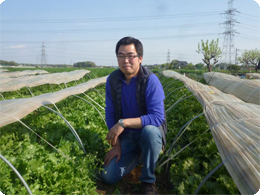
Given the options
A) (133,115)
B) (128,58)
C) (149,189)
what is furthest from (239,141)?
(128,58)

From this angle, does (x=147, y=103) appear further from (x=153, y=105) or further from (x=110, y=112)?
(x=110, y=112)

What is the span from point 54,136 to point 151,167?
1910mm

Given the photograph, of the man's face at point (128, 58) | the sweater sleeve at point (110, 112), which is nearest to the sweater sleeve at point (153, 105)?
the man's face at point (128, 58)

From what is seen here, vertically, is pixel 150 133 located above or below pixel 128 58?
below

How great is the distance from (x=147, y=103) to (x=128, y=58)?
0.62 m

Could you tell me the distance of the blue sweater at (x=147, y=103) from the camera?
9.61 ft

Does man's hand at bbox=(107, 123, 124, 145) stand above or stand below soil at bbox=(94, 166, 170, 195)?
above

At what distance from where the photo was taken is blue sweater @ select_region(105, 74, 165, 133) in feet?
9.61

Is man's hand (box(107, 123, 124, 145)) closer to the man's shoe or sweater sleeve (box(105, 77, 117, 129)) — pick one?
sweater sleeve (box(105, 77, 117, 129))

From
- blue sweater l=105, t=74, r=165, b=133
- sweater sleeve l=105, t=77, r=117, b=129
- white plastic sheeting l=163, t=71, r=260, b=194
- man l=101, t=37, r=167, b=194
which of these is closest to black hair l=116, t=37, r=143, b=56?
man l=101, t=37, r=167, b=194

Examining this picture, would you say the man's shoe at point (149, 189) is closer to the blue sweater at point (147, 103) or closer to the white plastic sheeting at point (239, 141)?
the blue sweater at point (147, 103)

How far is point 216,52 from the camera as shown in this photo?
39156mm

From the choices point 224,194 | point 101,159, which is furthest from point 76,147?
point 224,194

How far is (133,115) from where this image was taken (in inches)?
126
